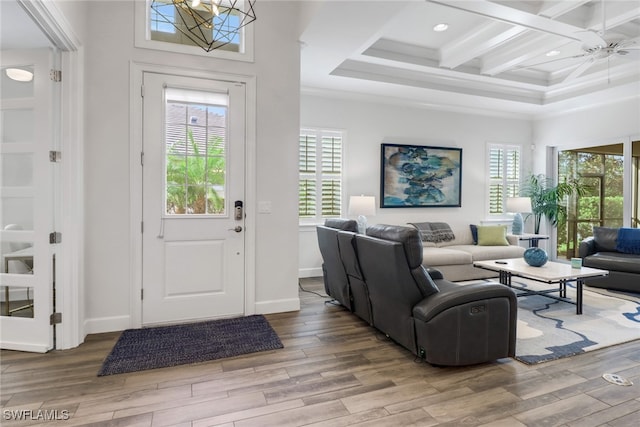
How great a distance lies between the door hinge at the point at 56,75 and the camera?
9.41 ft

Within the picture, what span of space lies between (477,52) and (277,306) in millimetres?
4145

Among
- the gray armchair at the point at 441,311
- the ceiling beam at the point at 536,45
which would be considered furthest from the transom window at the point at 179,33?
the ceiling beam at the point at 536,45

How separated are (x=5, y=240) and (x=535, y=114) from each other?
852cm

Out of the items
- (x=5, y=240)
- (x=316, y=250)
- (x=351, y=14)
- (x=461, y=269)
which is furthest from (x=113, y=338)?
(x=461, y=269)

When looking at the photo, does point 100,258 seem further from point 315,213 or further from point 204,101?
point 315,213

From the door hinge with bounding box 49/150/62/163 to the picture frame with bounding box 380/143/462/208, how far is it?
4595 mm

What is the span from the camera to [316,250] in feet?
19.0

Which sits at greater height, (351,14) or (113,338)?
(351,14)

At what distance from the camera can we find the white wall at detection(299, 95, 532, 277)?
5.80 meters

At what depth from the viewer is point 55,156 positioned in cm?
290

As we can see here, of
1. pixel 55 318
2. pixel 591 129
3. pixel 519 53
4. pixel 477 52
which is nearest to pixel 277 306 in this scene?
pixel 55 318

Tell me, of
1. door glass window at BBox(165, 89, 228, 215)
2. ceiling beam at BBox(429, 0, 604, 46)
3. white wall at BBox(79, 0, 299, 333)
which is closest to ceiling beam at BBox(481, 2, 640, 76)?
ceiling beam at BBox(429, 0, 604, 46)

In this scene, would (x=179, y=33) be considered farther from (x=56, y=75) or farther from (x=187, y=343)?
(x=187, y=343)

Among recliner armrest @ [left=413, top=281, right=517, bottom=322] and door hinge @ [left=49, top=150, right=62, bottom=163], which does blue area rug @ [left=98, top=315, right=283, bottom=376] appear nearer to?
recliner armrest @ [left=413, top=281, right=517, bottom=322]
